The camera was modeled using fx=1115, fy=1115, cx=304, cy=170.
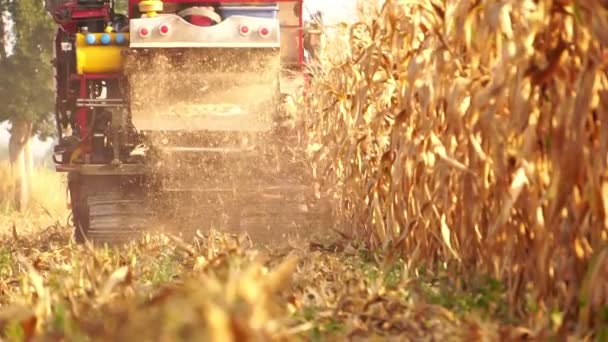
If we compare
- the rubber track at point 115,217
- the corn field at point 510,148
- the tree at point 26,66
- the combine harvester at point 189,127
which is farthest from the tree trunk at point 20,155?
the corn field at point 510,148

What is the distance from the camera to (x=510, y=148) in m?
3.97

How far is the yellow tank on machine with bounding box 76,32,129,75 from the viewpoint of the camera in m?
9.03

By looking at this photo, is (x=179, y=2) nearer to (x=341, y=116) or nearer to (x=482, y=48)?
(x=341, y=116)

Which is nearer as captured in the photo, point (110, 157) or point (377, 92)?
point (377, 92)

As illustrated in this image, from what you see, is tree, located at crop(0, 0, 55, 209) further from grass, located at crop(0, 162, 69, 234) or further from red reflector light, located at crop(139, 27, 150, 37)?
red reflector light, located at crop(139, 27, 150, 37)

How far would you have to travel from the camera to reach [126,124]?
9.15 metres

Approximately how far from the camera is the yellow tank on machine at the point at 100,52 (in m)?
9.03

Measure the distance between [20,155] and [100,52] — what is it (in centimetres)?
1390

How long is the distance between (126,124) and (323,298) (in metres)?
5.68

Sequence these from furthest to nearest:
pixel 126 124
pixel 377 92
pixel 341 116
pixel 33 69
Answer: pixel 33 69 < pixel 126 124 < pixel 341 116 < pixel 377 92

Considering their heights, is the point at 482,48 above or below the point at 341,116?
above

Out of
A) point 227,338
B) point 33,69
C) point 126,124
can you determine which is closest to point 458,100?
point 227,338

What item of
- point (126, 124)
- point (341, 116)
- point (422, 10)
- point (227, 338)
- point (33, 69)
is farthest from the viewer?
point (33, 69)

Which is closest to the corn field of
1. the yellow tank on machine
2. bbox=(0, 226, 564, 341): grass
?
bbox=(0, 226, 564, 341): grass
